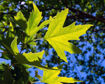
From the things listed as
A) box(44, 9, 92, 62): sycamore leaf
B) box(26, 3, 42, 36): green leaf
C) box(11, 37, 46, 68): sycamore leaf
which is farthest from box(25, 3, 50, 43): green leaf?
box(11, 37, 46, 68): sycamore leaf

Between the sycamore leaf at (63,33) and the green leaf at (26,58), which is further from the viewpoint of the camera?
the sycamore leaf at (63,33)

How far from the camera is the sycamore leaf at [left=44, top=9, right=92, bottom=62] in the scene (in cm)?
107

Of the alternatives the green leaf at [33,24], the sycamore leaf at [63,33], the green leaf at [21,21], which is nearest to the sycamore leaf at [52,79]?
the sycamore leaf at [63,33]

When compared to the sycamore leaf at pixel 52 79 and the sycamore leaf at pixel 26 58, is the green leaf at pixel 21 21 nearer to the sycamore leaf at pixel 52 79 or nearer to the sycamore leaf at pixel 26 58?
the sycamore leaf at pixel 26 58

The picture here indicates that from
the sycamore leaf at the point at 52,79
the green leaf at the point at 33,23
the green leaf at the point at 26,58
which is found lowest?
the sycamore leaf at the point at 52,79

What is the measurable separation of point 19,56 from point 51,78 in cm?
35

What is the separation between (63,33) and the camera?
42.8 inches

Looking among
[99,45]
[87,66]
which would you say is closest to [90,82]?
[87,66]

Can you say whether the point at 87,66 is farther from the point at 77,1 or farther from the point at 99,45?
the point at 77,1

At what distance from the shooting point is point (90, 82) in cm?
757

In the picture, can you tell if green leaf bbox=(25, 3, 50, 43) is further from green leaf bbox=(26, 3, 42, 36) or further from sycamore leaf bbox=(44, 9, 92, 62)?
sycamore leaf bbox=(44, 9, 92, 62)

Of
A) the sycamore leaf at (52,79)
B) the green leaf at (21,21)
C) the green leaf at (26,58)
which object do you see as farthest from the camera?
the green leaf at (21,21)

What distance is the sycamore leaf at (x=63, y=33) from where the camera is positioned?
1071mm

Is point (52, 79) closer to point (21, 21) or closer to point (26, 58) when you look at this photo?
point (26, 58)
